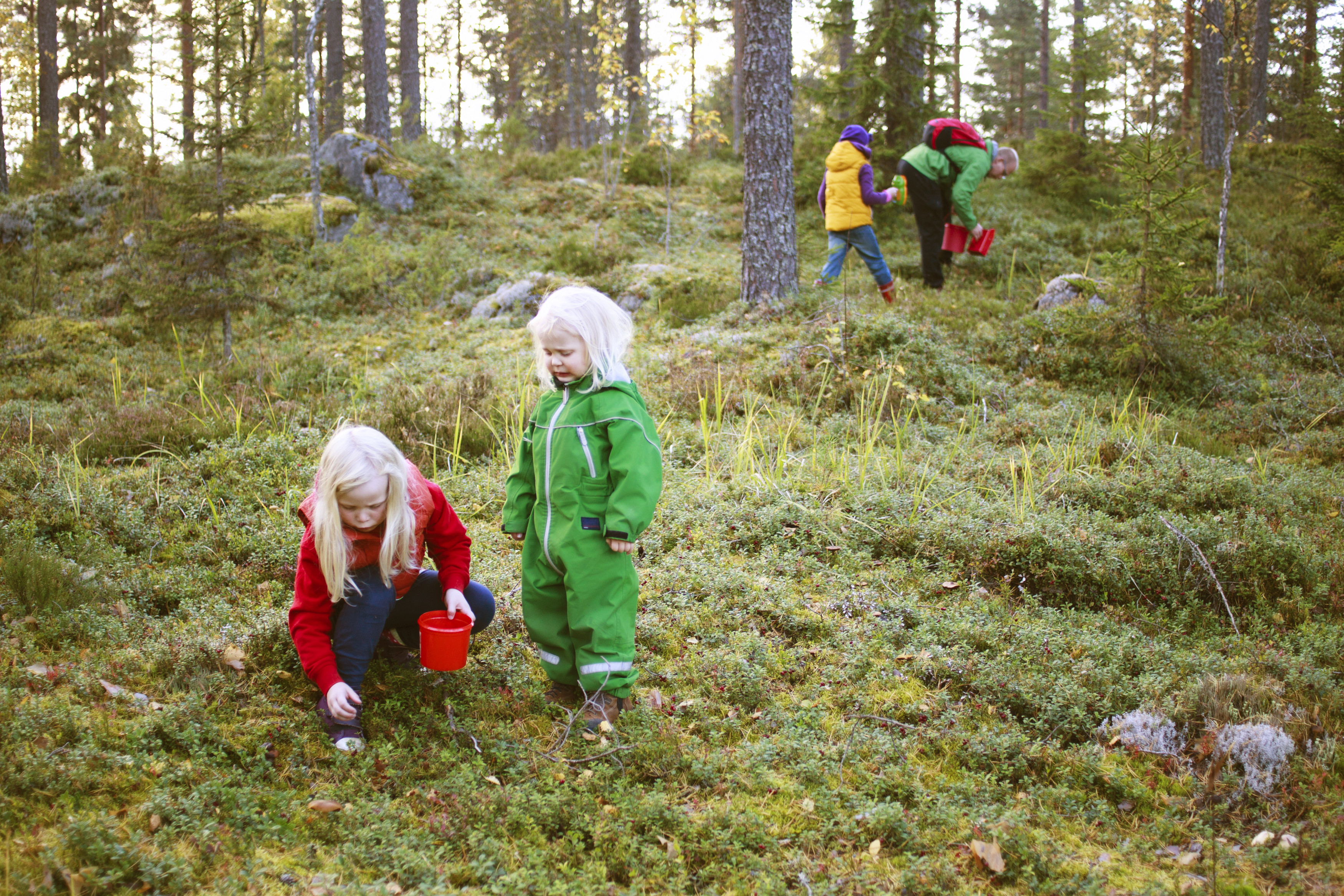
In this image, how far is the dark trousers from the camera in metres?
9.59

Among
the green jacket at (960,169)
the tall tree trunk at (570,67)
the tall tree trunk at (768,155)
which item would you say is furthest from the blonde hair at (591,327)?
the tall tree trunk at (570,67)

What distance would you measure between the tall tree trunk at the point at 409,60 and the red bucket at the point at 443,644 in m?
17.8

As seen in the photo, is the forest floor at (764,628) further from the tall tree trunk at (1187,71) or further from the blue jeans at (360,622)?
the tall tree trunk at (1187,71)

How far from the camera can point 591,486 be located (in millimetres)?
3082

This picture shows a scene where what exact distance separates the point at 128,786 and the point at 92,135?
85.2 ft

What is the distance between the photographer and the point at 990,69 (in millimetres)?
33969

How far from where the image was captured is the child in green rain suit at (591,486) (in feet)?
9.93

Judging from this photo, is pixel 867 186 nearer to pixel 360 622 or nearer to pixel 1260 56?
pixel 360 622

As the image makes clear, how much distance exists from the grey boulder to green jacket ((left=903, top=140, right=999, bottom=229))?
874cm

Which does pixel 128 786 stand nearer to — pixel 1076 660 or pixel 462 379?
pixel 1076 660

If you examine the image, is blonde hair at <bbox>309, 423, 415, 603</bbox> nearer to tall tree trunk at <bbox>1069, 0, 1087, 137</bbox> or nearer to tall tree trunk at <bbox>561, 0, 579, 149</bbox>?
tall tree trunk at <bbox>1069, 0, 1087, 137</bbox>

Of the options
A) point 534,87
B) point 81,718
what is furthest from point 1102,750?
point 534,87

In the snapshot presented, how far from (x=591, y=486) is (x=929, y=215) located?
26.7 ft

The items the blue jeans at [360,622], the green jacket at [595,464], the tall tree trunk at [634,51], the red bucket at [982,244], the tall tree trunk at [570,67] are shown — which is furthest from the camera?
the tall tree trunk at [634,51]
